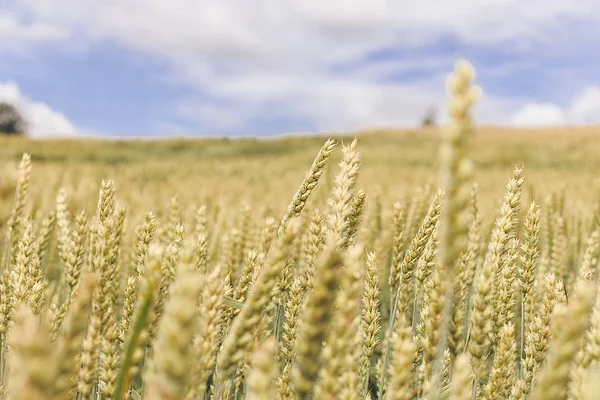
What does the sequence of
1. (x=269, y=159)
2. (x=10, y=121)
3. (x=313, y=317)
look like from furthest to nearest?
1. (x=10, y=121)
2. (x=269, y=159)
3. (x=313, y=317)

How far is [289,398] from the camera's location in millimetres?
1097

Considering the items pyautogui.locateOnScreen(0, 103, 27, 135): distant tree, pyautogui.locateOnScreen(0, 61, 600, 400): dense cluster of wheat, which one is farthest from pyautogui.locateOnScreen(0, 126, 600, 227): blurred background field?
pyautogui.locateOnScreen(0, 103, 27, 135): distant tree

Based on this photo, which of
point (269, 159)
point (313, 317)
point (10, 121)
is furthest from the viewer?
point (10, 121)

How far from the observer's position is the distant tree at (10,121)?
5169 centimetres

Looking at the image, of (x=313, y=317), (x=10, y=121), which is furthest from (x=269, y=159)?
(x=10, y=121)

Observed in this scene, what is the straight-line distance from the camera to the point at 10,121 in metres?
52.1

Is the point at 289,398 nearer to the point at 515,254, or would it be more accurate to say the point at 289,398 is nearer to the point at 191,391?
the point at 191,391

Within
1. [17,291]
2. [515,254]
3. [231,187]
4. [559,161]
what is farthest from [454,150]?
[559,161]

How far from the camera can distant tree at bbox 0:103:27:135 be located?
51688 millimetres

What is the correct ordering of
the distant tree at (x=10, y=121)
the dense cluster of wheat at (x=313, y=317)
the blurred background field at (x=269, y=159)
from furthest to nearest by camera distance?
the distant tree at (x=10, y=121) → the blurred background field at (x=269, y=159) → the dense cluster of wheat at (x=313, y=317)

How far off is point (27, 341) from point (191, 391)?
0.95 feet

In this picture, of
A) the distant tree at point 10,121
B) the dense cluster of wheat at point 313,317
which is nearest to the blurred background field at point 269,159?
the dense cluster of wheat at point 313,317

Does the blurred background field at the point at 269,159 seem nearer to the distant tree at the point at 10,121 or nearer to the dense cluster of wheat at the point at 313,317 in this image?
the dense cluster of wheat at the point at 313,317

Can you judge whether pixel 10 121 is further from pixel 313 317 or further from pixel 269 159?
pixel 313 317
